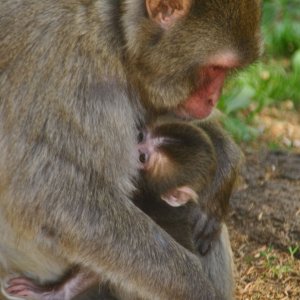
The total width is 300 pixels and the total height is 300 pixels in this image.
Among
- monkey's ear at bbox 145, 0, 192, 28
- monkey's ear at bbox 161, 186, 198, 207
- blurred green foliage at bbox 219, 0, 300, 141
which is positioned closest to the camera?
monkey's ear at bbox 145, 0, 192, 28

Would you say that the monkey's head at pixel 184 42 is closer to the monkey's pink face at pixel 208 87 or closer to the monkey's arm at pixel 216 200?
the monkey's pink face at pixel 208 87

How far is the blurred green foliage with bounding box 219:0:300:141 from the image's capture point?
884cm

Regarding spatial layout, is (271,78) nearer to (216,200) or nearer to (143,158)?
(216,200)

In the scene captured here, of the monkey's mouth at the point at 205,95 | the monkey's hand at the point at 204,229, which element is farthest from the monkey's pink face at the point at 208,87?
the monkey's hand at the point at 204,229

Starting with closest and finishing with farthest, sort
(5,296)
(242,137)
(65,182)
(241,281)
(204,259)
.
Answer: (65,182)
(5,296)
(204,259)
(241,281)
(242,137)

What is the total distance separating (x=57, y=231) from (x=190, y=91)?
1.06 m

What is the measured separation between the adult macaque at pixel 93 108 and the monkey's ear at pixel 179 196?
0.37 m

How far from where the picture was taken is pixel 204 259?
590cm

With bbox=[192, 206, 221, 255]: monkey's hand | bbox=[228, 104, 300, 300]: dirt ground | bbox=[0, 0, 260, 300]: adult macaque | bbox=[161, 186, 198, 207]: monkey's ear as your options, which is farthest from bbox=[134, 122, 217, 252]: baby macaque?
bbox=[228, 104, 300, 300]: dirt ground

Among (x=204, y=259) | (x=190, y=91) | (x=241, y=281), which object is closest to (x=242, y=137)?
(x=241, y=281)

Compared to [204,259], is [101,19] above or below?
above

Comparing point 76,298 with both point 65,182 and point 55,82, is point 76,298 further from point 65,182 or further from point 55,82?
point 55,82

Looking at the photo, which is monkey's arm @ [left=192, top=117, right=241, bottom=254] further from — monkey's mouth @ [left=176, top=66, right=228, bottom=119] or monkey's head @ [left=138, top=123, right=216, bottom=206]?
monkey's mouth @ [left=176, top=66, right=228, bottom=119]

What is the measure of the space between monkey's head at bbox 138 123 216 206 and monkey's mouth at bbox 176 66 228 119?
259mm
